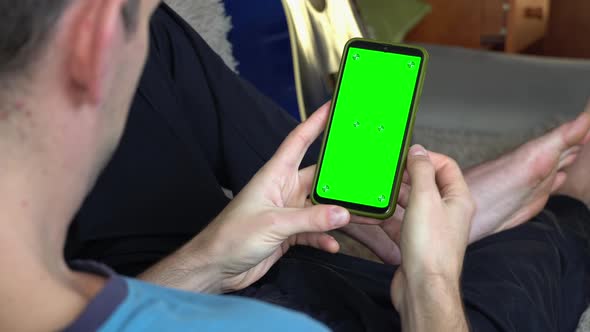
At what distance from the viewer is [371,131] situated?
0.84 meters

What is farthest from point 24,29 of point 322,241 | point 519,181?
point 519,181

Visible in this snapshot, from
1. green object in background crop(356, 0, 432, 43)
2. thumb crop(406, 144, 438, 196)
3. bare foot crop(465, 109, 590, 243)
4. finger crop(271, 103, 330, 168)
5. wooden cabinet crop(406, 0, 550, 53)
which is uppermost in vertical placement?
finger crop(271, 103, 330, 168)

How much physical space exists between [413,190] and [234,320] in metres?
0.34

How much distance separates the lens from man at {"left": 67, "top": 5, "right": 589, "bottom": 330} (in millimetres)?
905

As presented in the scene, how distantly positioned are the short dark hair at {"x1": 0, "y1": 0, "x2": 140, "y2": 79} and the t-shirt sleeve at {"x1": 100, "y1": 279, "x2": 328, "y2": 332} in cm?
14

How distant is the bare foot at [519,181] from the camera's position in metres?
1.09

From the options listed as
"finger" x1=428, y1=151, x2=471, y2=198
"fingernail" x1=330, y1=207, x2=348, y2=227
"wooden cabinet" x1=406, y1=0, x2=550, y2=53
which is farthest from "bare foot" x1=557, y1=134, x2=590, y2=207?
"wooden cabinet" x1=406, y1=0, x2=550, y2=53

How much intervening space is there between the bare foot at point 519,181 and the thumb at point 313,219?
40 centimetres

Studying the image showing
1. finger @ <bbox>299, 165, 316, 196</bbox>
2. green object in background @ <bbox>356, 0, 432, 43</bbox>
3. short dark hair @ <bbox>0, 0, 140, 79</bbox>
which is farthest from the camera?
green object in background @ <bbox>356, 0, 432, 43</bbox>

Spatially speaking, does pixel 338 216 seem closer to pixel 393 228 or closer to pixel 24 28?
pixel 393 228

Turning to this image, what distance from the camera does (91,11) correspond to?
1.43 ft

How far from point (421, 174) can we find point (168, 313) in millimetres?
376

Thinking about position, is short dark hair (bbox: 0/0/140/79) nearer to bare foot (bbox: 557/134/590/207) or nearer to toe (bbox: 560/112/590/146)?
toe (bbox: 560/112/590/146)

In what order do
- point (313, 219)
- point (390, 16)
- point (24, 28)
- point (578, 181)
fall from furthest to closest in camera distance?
point (390, 16) → point (578, 181) → point (313, 219) → point (24, 28)
